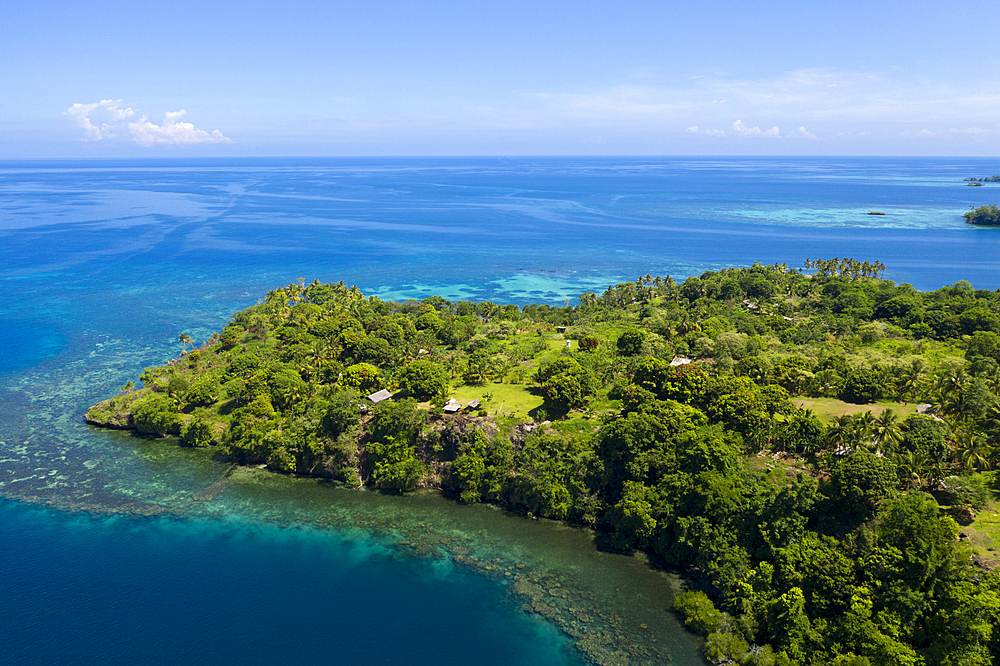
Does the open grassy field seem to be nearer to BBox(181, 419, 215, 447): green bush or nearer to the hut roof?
the hut roof

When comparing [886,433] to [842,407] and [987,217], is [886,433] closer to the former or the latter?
[842,407]

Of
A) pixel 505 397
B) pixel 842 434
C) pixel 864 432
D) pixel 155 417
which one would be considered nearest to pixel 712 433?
pixel 842 434

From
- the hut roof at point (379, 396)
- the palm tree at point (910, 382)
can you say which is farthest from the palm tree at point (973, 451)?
the hut roof at point (379, 396)

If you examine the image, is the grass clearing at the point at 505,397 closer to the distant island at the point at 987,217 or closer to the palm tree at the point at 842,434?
the palm tree at the point at 842,434

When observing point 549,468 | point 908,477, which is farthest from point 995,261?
point 549,468

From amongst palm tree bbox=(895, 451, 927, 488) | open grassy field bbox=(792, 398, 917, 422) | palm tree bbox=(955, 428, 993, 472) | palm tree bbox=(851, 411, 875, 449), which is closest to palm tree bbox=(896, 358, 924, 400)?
open grassy field bbox=(792, 398, 917, 422)
